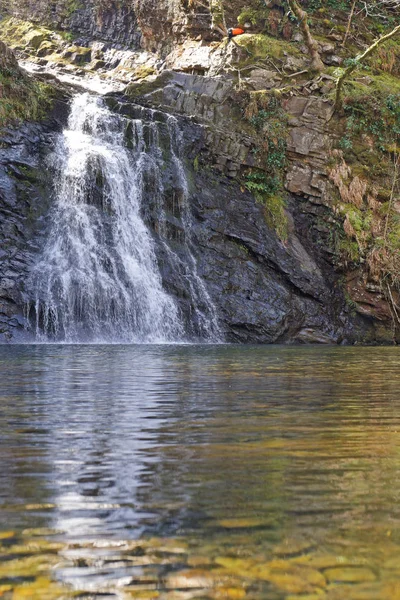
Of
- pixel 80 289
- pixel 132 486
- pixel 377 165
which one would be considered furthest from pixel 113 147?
pixel 132 486

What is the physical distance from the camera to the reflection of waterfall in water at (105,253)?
19.3 m

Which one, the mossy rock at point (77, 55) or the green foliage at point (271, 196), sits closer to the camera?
the green foliage at point (271, 196)

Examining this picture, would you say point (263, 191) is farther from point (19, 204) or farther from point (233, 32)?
point (19, 204)

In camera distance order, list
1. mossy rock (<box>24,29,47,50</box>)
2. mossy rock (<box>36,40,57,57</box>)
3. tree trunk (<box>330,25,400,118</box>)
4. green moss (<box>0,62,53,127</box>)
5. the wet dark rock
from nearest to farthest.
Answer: the wet dark rock < green moss (<box>0,62,53,127</box>) < tree trunk (<box>330,25,400,118</box>) < mossy rock (<box>36,40,57,57</box>) < mossy rock (<box>24,29,47,50</box>)

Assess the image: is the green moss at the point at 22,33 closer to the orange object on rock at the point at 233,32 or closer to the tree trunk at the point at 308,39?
the orange object on rock at the point at 233,32

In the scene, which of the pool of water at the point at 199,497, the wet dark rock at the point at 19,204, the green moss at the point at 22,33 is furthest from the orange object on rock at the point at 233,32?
the pool of water at the point at 199,497

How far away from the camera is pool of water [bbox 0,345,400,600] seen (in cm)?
220

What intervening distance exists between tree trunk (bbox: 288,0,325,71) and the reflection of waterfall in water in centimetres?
826

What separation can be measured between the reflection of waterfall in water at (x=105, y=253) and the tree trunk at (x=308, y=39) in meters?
8.26

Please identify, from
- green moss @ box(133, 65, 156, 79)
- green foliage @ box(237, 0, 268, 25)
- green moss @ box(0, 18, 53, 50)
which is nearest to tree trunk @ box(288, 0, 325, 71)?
green foliage @ box(237, 0, 268, 25)

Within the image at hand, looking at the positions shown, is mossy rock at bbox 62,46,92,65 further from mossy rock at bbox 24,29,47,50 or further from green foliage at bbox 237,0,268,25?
green foliage at bbox 237,0,268,25

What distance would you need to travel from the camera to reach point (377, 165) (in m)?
26.2

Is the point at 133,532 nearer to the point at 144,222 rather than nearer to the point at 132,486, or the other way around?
the point at 132,486

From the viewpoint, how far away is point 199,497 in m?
3.08
